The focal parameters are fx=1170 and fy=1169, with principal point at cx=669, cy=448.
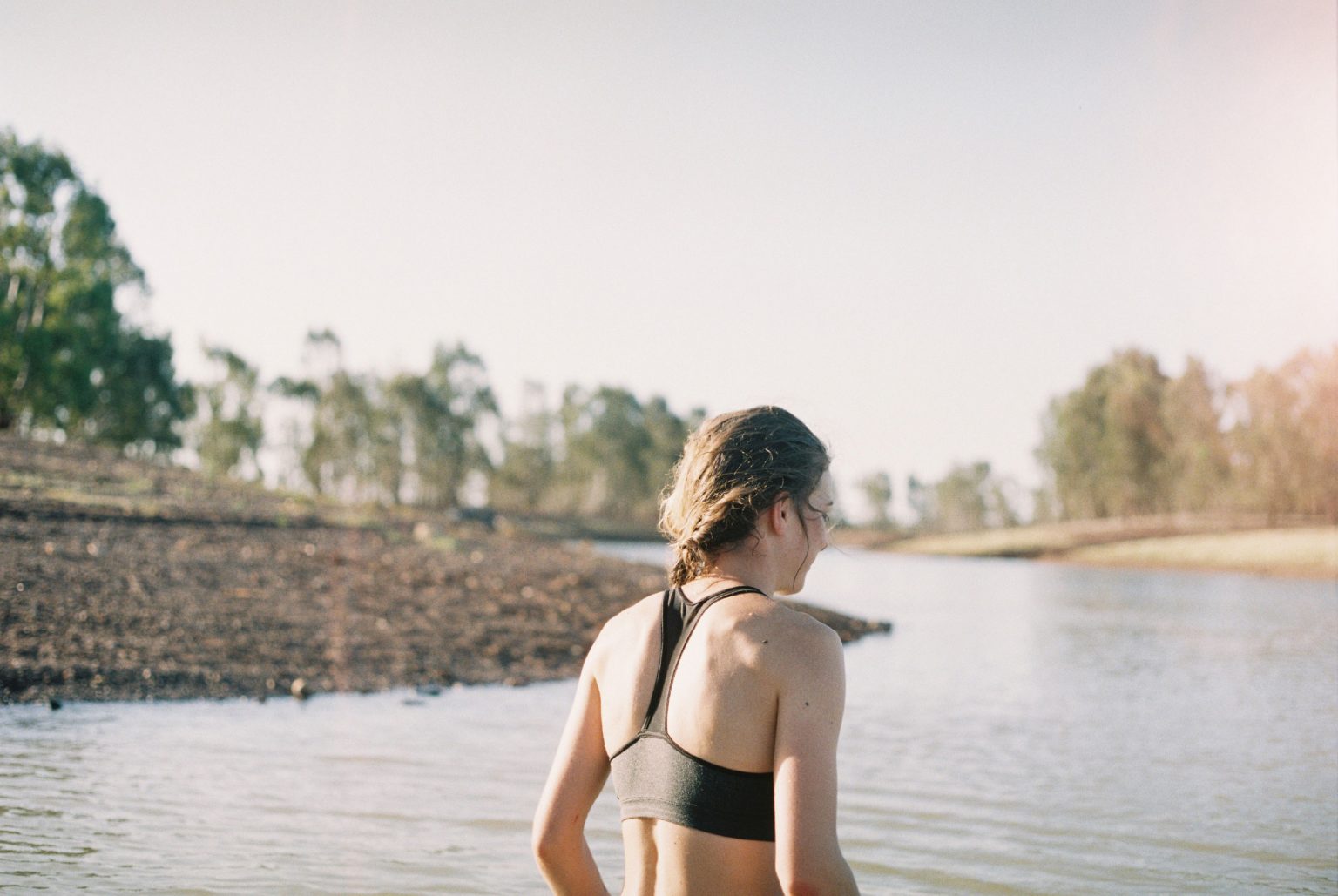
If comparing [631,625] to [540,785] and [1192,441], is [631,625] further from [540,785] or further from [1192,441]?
[1192,441]

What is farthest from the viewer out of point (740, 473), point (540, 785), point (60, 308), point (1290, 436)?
point (1290, 436)

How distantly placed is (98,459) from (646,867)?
955 inches

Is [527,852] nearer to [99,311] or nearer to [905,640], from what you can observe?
[905,640]

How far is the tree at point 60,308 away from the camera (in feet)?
120

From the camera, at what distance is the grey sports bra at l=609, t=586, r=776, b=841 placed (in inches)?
93.4

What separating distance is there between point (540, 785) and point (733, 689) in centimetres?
617

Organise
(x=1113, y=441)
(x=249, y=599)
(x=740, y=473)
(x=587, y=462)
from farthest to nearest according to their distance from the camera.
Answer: (x=587, y=462) → (x=1113, y=441) → (x=249, y=599) → (x=740, y=473)

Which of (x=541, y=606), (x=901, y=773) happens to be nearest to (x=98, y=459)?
(x=541, y=606)

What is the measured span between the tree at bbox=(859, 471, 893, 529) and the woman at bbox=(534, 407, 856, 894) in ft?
509

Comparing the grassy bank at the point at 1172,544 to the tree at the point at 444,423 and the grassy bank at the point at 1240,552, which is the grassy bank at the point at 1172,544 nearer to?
the grassy bank at the point at 1240,552

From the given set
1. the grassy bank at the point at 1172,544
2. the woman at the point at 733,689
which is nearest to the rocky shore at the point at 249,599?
the woman at the point at 733,689

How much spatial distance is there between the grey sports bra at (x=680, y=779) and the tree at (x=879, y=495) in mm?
155241

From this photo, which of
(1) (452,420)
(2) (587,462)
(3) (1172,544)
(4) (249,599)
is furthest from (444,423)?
(4) (249,599)

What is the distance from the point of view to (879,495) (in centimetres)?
15838
